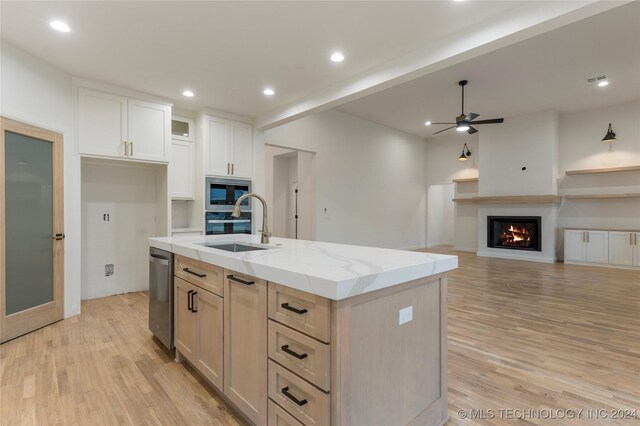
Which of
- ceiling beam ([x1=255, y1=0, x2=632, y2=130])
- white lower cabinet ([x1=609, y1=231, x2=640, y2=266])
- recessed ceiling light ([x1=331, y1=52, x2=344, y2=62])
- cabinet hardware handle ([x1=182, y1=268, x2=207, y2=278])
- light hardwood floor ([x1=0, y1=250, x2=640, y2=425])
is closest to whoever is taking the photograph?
light hardwood floor ([x1=0, y1=250, x2=640, y2=425])

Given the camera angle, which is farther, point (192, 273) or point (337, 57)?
point (337, 57)

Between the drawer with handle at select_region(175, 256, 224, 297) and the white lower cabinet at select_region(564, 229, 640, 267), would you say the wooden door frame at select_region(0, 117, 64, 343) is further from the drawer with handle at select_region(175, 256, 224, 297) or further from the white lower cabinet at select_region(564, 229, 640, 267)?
the white lower cabinet at select_region(564, 229, 640, 267)

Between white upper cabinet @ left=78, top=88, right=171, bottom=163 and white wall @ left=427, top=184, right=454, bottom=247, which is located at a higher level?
white upper cabinet @ left=78, top=88, right=171, bottom=163

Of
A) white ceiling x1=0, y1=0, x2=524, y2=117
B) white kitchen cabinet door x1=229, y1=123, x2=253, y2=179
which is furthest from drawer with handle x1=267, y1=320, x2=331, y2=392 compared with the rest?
white kitchen cabinet door x1=229, y1=123, x2=253, y2=179

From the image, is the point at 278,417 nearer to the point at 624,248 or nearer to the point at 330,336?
the point at 330,336

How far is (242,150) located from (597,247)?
7.08m

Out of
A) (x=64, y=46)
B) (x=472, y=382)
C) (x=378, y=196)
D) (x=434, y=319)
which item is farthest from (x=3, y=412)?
(x=378, y=196)

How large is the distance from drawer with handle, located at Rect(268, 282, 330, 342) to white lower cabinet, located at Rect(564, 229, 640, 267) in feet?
24.5

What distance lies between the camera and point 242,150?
17.0 ft

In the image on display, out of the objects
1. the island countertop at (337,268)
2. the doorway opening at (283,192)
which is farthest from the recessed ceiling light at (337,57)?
the doorway opening at (283,192)

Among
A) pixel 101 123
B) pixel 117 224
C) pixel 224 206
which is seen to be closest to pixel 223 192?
pixel 224 206

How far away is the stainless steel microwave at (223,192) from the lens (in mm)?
4797

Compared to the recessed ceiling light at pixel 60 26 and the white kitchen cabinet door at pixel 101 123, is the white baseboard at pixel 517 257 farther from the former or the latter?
the recessed ceiling light at pixel 60 26

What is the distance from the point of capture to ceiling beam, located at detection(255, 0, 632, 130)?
2324 millimetres
